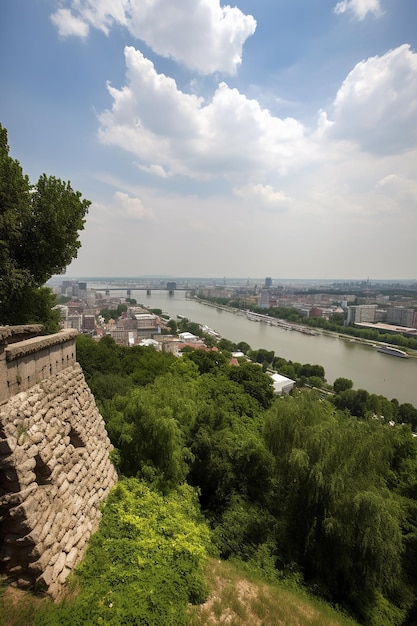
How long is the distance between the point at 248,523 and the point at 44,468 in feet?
12.6

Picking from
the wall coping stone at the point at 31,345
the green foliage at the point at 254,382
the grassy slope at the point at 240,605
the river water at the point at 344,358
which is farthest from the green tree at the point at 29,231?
the river water at the point at 344,358

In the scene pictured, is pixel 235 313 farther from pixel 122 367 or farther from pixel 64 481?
pixel 64 481

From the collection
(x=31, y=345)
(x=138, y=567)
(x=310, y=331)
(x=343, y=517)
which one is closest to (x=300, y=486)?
(x=343, y=517)

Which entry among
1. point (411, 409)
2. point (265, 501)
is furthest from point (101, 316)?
point (265, 501)

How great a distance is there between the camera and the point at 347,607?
4.39 meters

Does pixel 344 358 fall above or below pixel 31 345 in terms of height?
below

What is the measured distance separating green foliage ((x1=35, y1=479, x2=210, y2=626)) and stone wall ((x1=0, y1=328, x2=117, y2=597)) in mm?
219

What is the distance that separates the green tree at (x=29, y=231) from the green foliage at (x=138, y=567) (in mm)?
3548

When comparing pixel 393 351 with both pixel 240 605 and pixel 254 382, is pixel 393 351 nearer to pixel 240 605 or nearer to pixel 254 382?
pixel 254 382

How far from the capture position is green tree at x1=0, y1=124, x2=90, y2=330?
15.2 ft

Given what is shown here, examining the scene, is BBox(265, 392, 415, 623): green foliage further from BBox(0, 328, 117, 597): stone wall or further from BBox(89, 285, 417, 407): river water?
BBox(89, 285, 417, 407): river water

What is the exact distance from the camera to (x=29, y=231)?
5.08 metres

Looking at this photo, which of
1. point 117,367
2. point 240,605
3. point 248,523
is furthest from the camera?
point 117,367

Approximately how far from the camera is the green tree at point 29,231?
4.63m
